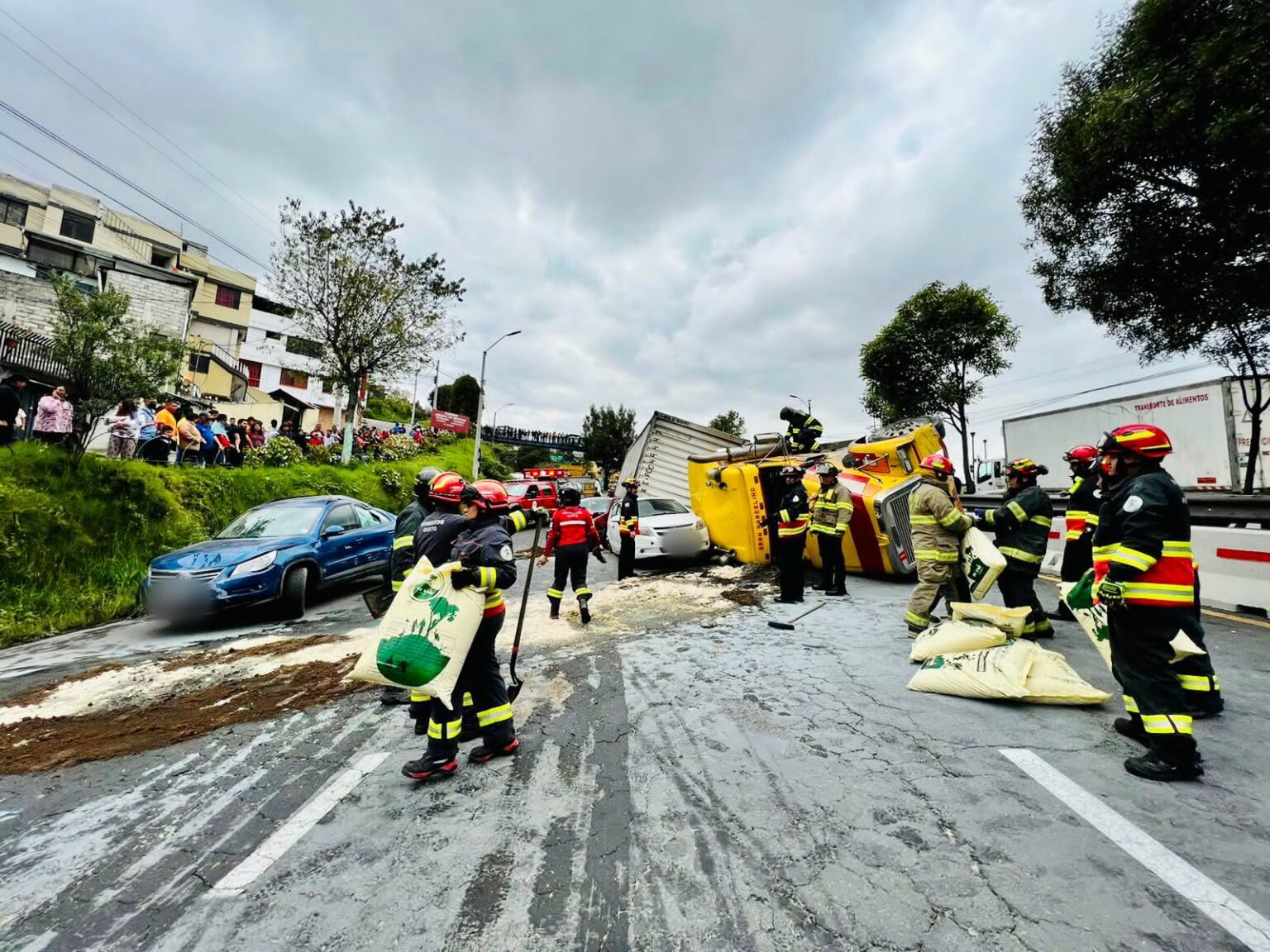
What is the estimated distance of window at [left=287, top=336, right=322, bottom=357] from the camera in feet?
58.2

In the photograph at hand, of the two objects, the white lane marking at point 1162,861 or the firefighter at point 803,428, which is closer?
the white lane marking at point 1162,861

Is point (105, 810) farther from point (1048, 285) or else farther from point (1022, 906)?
point (1048, 285)

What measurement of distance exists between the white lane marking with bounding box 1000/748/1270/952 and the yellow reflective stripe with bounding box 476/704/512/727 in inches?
105

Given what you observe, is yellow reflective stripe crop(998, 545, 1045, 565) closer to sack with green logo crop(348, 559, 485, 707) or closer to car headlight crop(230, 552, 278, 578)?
sack with green logo crop(348, 559, 485, 707)

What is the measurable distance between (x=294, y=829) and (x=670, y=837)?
1.68m

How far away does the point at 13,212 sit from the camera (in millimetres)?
29484

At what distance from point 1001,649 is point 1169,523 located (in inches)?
51.1

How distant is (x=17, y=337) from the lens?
16.5 metres

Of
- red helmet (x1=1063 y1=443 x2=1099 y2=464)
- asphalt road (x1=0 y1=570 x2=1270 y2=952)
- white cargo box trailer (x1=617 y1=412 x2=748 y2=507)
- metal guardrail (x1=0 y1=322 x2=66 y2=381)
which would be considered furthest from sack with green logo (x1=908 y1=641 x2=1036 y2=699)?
metal guardrail (x1=0 y1=322 x2=66 y2=381)

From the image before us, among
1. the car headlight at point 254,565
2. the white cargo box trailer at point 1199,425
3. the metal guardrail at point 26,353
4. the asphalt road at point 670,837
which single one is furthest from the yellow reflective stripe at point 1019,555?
the metal guardrail at point 26,353

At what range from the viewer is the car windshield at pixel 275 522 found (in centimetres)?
700

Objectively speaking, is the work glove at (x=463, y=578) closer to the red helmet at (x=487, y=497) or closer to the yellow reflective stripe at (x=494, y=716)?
the red helmet at (x=487, y=497)

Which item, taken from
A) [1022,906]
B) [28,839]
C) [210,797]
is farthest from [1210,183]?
[28,839]

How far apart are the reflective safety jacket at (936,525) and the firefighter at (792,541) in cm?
169
